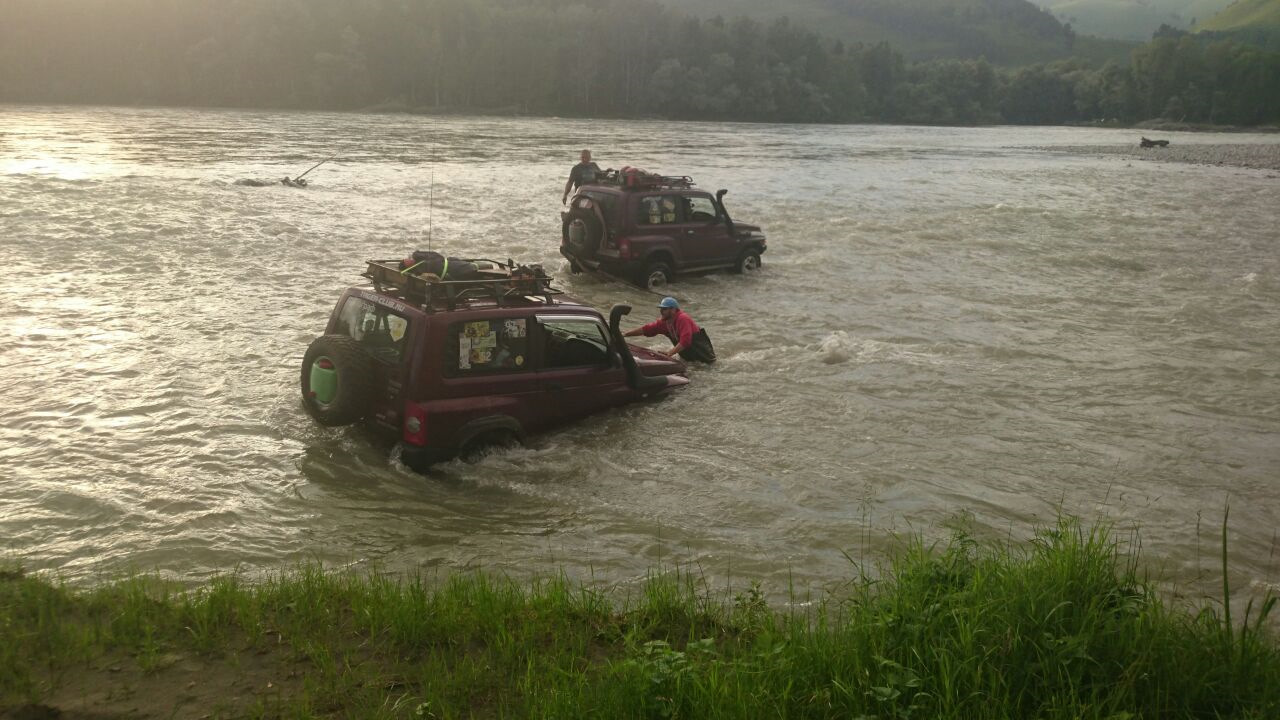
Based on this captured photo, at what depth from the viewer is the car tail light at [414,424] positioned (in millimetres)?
8523

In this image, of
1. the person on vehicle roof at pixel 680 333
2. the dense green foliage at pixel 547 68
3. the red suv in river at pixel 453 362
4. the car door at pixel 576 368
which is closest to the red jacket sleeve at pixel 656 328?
the person on vehicle roof at pixel 680 333

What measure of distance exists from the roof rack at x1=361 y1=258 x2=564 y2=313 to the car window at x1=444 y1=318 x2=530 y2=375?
0.79ft

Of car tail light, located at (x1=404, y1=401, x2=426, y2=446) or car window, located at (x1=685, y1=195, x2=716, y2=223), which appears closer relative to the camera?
car tail light, located at (x1=404, y1=401, x2=426, y2=446)

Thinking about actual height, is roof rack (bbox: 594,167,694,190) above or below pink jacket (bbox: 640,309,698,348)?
above

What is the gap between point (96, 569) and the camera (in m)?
7.10

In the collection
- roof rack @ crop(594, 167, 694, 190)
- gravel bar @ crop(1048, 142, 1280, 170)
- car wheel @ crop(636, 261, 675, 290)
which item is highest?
gravel bar @ crop(1048, 142, 1280, 170)

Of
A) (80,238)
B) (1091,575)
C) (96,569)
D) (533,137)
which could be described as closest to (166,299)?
(80,238)

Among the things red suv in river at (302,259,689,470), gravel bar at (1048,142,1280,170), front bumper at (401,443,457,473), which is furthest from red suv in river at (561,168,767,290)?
gravel bar at (1048,142,1280,170)

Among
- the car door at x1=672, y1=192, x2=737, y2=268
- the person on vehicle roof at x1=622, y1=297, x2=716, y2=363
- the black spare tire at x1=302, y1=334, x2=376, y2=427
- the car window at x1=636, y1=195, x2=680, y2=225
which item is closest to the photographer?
the black spare tire at x1=302, y1=334, x2=376, y2=427

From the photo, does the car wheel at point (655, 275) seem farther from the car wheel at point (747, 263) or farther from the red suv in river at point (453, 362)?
the red suv in river at point (453, 362)

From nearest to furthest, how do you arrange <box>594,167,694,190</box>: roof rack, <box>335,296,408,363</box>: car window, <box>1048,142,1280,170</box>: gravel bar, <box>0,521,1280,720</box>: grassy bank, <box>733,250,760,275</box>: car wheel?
<box>0,521,1280,720</box>: grassy bank
<box>335,296,408,363</box>: car window
<box>594,167,694,190</box>: roof rack
<box>733,250,760,275</box>: car wheel
<box>1048,142,1280,170</box>: gravel bar

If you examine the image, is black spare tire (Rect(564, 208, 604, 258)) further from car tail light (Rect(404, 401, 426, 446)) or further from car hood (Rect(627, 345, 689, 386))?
car tail light (Rect(404, 401, 426, 446))

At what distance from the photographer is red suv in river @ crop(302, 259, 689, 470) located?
28.3 ft

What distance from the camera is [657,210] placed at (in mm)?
18438
